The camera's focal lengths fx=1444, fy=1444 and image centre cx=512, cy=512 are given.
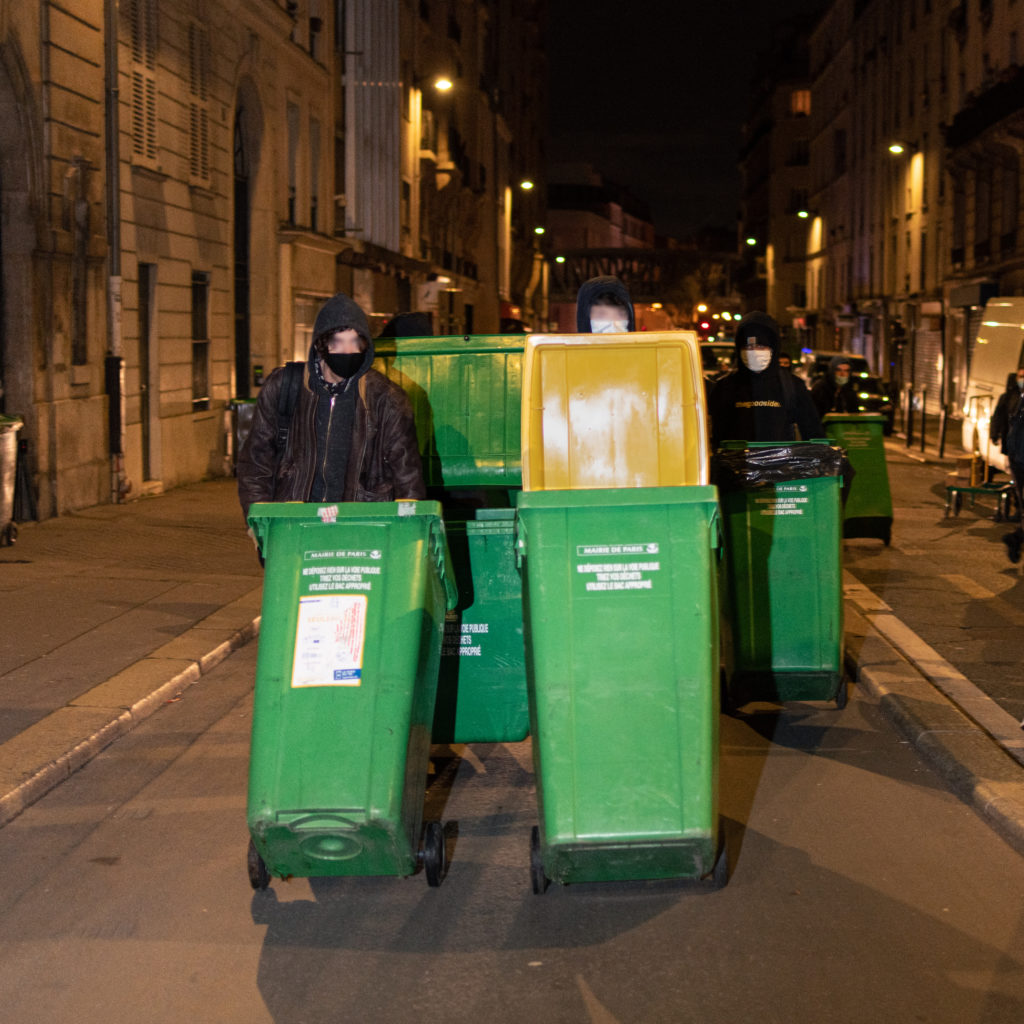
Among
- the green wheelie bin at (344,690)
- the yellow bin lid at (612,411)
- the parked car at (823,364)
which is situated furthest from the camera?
the parked car at (823,364)

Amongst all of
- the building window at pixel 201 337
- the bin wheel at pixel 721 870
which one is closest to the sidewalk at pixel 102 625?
the bin wheel at pixel 721 870

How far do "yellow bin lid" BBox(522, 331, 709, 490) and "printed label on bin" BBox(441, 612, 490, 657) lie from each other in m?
0.91

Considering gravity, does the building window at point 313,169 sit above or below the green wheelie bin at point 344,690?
above

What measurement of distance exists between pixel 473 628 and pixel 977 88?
1445 inches

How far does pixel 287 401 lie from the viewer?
18.2 ft

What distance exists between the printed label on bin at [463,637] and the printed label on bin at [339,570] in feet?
3.64

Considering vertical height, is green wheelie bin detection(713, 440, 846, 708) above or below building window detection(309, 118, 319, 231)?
below

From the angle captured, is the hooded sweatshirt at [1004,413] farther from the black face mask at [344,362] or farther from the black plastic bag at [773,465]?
→ the black face mask at [344,362]

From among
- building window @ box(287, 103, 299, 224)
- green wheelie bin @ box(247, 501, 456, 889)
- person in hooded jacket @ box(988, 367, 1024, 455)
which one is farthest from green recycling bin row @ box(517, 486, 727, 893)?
building window @ box(287, 103, 299, 224)

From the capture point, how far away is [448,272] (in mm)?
45031

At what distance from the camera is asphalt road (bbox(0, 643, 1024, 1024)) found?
3.98 metres

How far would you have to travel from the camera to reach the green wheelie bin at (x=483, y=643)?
581 cm

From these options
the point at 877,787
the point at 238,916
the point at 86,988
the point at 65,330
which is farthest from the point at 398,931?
the point at 65,330

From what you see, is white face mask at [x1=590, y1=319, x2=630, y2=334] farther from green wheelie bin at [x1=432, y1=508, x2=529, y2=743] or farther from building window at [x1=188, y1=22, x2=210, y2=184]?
building window at [x1=188, y1=22, x2=210, y2=184]
